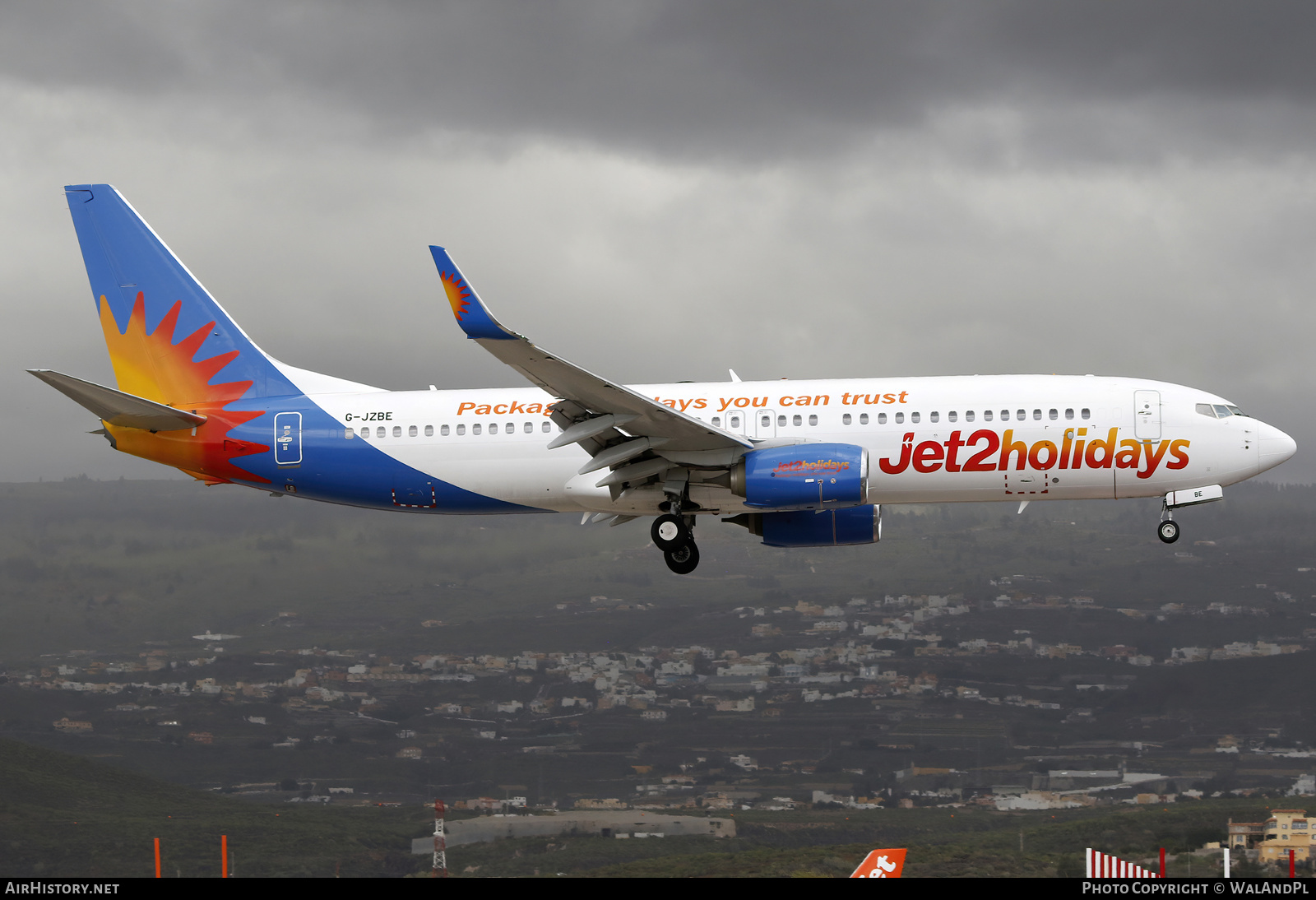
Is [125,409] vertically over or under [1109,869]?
over

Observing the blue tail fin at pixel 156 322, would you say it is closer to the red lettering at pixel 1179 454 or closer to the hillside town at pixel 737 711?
the red lettering at pixel 1179 454

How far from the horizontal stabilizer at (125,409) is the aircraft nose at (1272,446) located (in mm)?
31690

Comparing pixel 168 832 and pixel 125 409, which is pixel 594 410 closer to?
pixel 125 409

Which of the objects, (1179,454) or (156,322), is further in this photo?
(156,322)

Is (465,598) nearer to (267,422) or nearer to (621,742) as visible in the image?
(621,742)

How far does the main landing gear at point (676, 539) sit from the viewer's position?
119ft

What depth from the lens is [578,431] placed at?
1299 inches

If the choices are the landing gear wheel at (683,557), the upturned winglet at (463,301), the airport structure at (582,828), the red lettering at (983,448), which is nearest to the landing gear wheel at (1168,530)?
the red lettering at (983,448)

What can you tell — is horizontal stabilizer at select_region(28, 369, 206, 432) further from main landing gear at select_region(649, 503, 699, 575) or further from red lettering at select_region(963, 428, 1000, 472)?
red lettering at select_region(963, 428, 1000, 472)

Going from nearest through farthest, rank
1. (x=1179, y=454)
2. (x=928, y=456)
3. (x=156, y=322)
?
1. (x=928, y=456)
2. (x=1179, y=454)
3. (x=156, y=322)

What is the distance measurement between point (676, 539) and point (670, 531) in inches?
11.8

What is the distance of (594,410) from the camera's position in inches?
1313

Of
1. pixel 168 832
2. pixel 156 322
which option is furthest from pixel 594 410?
pixel 168 832
